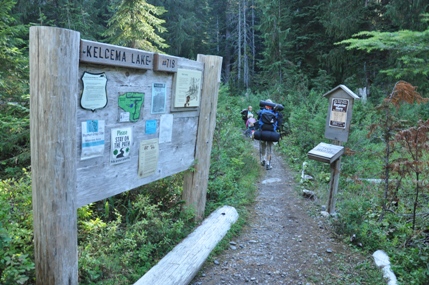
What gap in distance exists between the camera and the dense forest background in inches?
148

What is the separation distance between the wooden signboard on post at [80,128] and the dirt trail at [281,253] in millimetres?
1637

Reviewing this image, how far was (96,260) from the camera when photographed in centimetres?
322

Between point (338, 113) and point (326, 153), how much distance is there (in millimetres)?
1088

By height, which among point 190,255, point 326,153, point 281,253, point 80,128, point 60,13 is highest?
point 60,13

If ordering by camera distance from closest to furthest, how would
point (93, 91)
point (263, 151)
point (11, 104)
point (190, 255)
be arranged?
1. point (93, 91)
2. point (190, 255)
3. point (11, 104)
4. point (263, 151)

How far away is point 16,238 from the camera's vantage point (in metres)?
2.88

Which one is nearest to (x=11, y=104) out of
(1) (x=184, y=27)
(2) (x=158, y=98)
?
(2) (x=158, y=98)

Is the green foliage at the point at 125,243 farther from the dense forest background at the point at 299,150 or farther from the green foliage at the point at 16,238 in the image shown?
the green foliage at the point at 16,238

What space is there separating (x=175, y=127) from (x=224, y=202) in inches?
91.3

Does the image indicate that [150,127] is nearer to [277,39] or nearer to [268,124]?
[268,124]

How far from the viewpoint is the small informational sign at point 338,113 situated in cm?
650

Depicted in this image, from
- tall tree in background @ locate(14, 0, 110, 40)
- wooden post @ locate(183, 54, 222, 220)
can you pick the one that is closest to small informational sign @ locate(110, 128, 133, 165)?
wooden post @ locate(183, 54, 222, 220)

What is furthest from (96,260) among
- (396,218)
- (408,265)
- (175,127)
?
(396,218)

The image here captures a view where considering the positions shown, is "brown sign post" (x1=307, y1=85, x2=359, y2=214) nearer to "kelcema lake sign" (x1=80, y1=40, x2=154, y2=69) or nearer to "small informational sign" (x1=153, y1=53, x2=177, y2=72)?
"small informational sign" (x1=153, y1=53, x2=177, y2=72)
